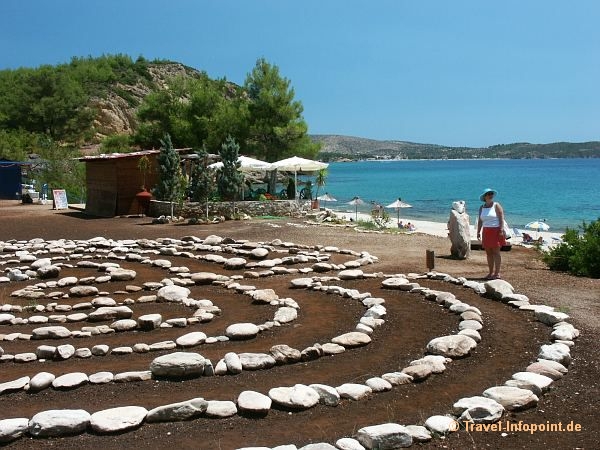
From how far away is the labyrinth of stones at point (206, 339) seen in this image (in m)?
5.77

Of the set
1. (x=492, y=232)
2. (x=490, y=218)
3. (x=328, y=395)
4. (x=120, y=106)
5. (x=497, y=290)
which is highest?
(x=120, y=106)

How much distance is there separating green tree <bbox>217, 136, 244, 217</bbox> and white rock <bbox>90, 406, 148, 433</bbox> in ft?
67.6

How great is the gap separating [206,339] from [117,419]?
2.78 metres

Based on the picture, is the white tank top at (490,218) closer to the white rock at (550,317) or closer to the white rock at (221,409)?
the white rock at (550,317)

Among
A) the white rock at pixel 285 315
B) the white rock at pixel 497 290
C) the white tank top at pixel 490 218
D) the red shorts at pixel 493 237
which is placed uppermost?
the white tank top at pixel 490 218

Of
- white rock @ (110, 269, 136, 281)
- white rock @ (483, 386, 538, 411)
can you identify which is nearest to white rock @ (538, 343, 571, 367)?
white rock @ (483, 386, 538, 411)

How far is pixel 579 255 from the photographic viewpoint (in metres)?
13.4

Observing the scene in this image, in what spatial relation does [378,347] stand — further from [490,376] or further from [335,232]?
[335,232]

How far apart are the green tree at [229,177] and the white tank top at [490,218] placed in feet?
49.9

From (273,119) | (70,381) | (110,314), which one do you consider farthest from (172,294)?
(273,119)

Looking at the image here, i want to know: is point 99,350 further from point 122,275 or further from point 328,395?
point 122,275

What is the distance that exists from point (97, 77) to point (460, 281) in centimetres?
8623

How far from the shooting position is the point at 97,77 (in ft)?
290

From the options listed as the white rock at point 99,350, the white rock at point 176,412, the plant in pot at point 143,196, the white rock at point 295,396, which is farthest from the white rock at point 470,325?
the plant in pot at point 143,196
